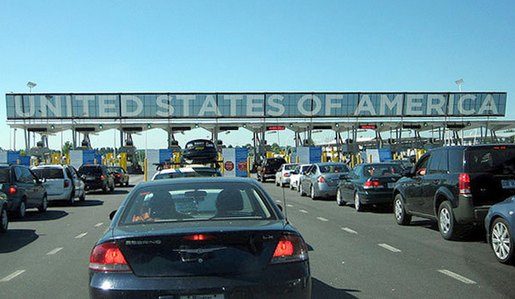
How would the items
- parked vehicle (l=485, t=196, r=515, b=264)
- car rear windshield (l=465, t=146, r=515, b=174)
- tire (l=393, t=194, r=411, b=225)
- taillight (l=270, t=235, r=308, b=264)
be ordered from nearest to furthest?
taillight (l=270, t=235, r=308, b=264) < parked vehicle (l=485, t=196, r=515, b=264) < car rear windshield (l=465, t=146, r=515, b=174) < tire (l=393, t=194, r=411, b=225)

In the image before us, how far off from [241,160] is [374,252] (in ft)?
110

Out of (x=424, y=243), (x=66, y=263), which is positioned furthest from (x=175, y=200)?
(x=424, y=243)

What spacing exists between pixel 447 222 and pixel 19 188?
11705 mm

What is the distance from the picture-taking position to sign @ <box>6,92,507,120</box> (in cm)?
5588

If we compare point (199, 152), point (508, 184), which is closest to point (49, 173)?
point (199, 152)

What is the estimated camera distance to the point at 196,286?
4223mm

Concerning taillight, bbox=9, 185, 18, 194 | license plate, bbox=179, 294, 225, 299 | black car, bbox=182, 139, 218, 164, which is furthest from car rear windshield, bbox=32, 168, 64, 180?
license plate, bbox=179, 294, 225, 299

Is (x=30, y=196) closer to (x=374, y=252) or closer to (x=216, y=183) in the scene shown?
(x=374, y=252)

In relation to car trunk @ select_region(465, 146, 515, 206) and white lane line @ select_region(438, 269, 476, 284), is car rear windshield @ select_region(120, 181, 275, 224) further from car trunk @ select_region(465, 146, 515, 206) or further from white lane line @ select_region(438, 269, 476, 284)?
car trunk @ select_region(465, 146, 515, 206)

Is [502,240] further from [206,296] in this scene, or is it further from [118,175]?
[118,175]

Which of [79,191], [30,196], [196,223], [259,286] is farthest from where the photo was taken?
[79,191]

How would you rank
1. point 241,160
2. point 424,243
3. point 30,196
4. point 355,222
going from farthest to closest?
point 241,160 → point 30,196 → point 355,222 → point 424,243

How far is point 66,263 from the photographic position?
908cm

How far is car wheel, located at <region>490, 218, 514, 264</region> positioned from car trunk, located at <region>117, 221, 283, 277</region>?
5.03m
